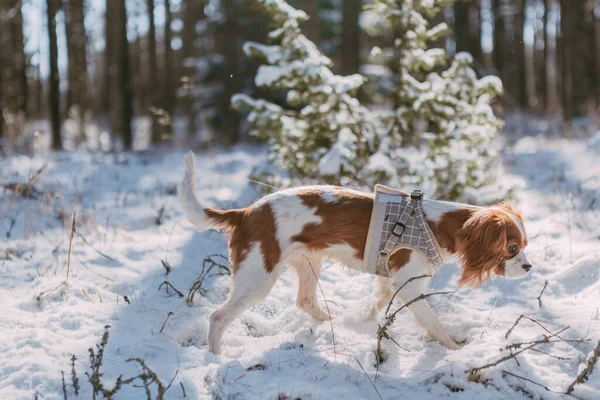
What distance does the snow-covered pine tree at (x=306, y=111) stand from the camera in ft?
16.8

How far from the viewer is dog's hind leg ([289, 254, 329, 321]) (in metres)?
3.77

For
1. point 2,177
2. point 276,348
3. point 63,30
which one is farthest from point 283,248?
point 63,30

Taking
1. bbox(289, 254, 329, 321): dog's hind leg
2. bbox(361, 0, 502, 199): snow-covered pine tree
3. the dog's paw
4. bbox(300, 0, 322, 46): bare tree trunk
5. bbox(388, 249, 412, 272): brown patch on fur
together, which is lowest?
the dog's paw

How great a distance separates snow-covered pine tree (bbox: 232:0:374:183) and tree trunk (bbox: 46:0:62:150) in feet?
27.8

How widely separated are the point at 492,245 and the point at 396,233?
58cm

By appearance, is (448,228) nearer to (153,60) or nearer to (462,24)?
(462,24)

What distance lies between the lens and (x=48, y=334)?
3203 mm

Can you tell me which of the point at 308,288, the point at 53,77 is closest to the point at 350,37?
the point at 53,77

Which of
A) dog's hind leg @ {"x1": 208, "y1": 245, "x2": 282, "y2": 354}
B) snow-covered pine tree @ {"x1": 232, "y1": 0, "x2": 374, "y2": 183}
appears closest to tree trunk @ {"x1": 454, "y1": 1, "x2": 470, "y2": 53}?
snow-covered pine tree @ {"x1": 232, "y1": 0, "x2": 374, "y2": 183}

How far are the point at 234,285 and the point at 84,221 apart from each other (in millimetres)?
2824

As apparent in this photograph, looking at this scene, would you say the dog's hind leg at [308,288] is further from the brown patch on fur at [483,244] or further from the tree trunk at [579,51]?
the tree trunk at [579,51]

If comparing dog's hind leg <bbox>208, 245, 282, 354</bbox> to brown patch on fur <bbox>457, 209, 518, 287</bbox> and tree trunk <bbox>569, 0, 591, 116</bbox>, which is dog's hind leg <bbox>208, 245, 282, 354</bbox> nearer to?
brown patch on fur <bbox>457, 209, 518, 287</bbox>

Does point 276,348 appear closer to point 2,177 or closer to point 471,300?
point 471,300

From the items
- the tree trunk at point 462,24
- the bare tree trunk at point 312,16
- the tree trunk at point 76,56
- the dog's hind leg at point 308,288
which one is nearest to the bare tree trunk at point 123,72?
the tree trunk at point 76,56
